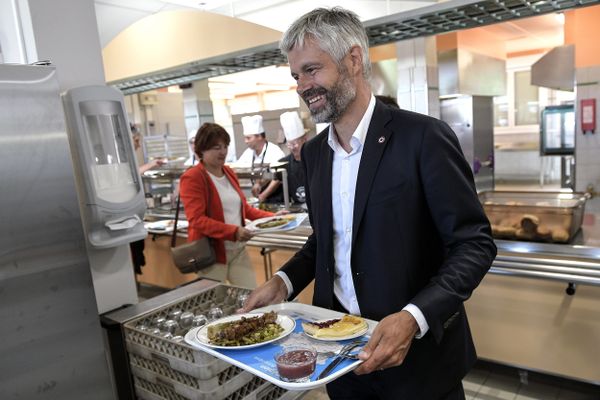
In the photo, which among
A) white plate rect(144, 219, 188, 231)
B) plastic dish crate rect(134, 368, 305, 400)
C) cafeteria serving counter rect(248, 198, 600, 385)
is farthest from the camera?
white plate rect(144, 219, 188, 231)

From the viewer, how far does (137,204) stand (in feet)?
6.93

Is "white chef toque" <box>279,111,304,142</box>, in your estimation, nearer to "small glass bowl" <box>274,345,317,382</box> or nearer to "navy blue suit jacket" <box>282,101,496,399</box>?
"navy blue suit jacket" <box>282,101,496,399</box>

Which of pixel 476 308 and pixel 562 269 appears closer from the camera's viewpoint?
pixel 562 269

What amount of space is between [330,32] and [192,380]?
1252mm

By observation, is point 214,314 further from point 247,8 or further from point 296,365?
point 247,8

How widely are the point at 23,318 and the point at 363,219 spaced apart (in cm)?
124

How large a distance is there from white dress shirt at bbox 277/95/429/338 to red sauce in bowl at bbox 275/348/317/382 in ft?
0.97

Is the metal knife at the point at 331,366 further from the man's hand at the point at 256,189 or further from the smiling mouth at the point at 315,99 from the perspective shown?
the man's hand at the point at 256,189

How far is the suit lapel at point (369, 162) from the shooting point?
1200mm

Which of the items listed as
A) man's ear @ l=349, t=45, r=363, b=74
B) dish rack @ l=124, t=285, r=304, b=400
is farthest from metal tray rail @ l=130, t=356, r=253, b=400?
man's ear @ l=349, t=45, r=363, b=74

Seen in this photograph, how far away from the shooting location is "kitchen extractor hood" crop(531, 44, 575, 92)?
4.94 m

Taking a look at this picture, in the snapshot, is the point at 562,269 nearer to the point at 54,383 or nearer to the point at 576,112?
the point at 54,383

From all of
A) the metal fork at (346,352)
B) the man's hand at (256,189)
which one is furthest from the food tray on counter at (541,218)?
the man's hand at (256,189)

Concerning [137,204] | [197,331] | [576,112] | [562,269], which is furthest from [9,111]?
[576,112]
